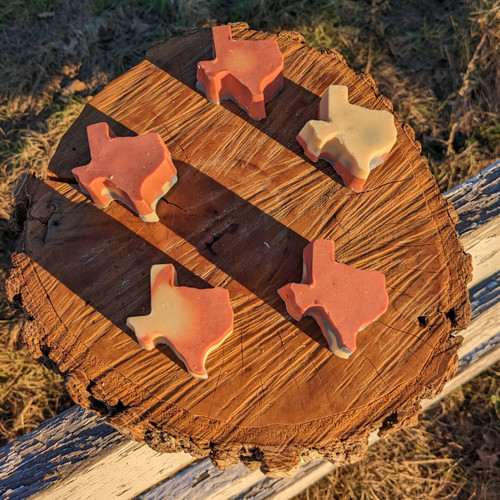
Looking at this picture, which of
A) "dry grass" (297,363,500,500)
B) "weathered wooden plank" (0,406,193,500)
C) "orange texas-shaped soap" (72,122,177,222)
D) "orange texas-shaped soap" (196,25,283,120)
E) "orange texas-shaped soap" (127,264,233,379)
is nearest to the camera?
"orange texas-shaped soap" (127,264,233,379)

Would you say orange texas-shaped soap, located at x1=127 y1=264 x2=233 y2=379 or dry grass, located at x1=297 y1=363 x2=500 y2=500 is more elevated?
orange texas-shaped soap, located at x1=127 y1=264 x2=233 y2=379

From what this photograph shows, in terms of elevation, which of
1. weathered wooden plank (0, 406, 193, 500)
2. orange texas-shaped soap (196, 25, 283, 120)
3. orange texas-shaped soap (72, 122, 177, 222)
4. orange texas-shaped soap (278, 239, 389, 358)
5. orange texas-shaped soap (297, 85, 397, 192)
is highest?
orange texas-shaped soap (196, 25, 283, 120)

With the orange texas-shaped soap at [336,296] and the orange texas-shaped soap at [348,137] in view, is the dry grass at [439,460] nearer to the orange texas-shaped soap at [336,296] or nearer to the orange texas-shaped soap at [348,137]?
the orange texas-shaped soap at [336,296]

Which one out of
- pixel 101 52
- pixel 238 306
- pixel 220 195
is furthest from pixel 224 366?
pixel 101 52

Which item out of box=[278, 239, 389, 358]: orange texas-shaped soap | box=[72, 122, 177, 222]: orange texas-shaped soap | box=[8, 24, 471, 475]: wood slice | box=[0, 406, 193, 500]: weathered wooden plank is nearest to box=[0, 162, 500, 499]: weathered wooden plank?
box=[0, 406, 193, 500]: weathered wooden plank

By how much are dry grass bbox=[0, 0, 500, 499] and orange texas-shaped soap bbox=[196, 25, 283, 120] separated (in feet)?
6.38

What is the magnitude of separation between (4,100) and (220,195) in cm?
287

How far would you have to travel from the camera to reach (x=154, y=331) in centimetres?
181

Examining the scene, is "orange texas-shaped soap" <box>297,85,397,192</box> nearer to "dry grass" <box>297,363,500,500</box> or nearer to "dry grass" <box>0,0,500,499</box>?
"dry grass" <box>0,0,500,499</box>

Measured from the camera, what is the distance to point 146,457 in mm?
2424

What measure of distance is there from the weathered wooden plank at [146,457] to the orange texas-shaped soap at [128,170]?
4.24ft

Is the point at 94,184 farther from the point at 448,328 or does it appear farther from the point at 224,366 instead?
the point at 448,328

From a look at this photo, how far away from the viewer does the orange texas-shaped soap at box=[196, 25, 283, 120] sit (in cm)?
215

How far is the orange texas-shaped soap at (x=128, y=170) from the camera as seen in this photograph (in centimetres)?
196
